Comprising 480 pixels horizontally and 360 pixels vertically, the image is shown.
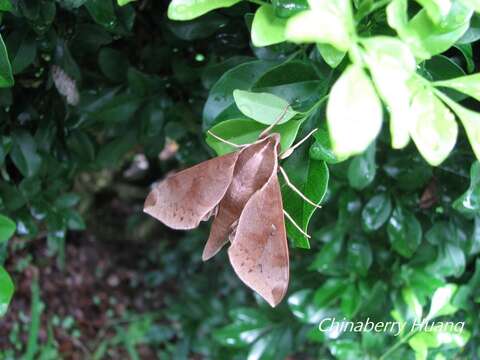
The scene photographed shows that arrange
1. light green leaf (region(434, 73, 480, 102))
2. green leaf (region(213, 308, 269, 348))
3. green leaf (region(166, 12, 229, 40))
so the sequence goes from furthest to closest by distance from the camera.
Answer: green leaf (region(213, 308, 269, 348)), green leaf (region(166, 12, 229, 40)), light green leaf (region(434, 73, 480, 102))

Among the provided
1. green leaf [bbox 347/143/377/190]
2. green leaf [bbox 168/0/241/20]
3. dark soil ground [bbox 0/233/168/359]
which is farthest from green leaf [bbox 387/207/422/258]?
dark soil ground [bbox 0/233/168/359]

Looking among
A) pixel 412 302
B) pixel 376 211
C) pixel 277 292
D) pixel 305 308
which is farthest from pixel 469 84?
pixel 305 308

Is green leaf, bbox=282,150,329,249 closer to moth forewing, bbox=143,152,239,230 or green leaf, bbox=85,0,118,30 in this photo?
moth forewing, bbox=143,152,239,230

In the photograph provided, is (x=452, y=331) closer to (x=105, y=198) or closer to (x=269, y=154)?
(x=269, y=154)

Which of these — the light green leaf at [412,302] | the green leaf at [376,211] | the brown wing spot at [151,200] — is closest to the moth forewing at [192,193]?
the brown wing spot at [151,200]

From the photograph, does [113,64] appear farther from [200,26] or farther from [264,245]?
[264,245]

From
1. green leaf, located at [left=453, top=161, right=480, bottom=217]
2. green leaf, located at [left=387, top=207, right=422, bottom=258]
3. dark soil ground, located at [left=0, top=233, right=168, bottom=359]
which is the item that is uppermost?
green leaf, located at [left=453, top=161, right=480, bottom=217]

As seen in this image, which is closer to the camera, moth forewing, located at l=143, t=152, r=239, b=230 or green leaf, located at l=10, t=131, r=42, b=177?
moth forewing, located at l=143, t=152, r=239, b=230
